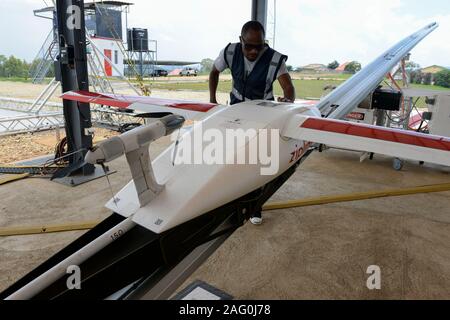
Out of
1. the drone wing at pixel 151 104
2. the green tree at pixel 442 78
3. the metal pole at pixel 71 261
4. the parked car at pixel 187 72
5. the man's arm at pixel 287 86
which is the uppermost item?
the parked car at pixel 187 72

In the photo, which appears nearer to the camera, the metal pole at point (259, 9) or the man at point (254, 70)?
the man at point (254, 70)

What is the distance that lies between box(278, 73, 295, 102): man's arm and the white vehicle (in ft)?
2.36

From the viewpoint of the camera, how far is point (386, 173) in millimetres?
4980

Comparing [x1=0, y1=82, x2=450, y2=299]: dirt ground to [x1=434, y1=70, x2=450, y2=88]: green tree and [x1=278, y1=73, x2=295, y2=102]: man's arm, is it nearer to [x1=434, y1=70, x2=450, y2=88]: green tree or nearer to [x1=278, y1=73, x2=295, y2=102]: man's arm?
[x1=278, y1=73, x2=295, y2=102]: man's arm

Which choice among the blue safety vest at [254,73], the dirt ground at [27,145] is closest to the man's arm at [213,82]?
the blue safety vest at [254,73]

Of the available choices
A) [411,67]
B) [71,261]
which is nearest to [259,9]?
[411,67]

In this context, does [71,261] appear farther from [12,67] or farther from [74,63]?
[12,67]

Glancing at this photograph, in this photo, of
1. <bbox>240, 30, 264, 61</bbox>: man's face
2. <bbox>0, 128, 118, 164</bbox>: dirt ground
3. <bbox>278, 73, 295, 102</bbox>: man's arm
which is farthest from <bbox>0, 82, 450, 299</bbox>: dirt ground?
<bbox>0, 128, 118, 164</bbox>: dirt ground

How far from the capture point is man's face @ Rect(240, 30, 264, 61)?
8.29 feet

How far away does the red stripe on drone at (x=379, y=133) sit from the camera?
1761 millimetres

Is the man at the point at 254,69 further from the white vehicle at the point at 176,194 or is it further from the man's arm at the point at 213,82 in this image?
the white vehicle at the point at 176,194

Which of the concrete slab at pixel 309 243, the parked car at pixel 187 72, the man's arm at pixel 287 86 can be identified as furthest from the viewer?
the parked car at pixel 187 72
